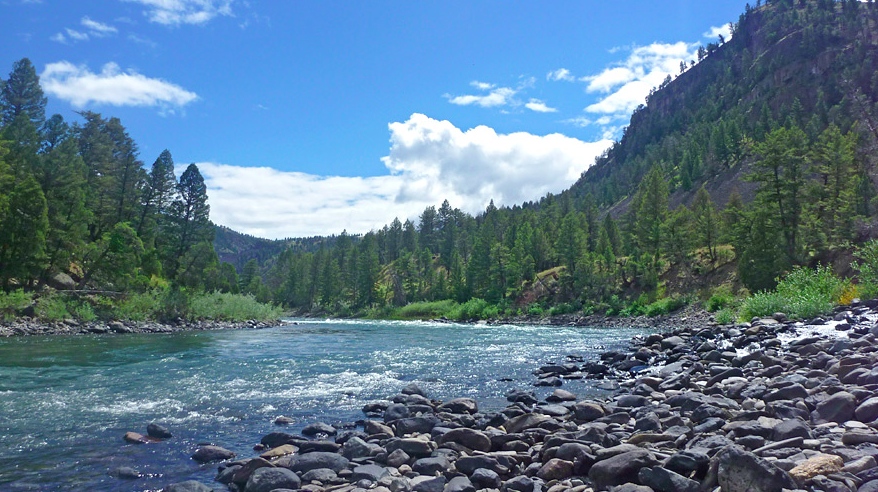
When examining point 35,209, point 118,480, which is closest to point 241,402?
point 118,480

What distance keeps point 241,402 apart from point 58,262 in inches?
1566

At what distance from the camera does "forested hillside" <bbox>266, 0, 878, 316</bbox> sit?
45.0 m

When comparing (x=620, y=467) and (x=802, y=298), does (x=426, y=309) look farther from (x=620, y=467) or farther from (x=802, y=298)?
(x=620, y=467)

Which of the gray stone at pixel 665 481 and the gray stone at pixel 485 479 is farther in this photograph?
the gray stone at pixel 485 479

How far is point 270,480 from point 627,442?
17.6ft

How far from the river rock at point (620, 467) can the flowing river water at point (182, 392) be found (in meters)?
5.77

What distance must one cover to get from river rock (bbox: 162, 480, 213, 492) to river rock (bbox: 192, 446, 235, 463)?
1.51 m

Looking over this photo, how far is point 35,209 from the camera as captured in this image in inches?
1588

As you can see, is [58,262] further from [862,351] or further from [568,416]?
[862,351]

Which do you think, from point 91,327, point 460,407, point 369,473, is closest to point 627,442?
point 369,473

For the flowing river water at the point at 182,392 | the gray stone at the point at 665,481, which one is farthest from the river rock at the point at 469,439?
the flowing river water at the point at 182,392

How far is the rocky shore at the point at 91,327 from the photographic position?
33250mm

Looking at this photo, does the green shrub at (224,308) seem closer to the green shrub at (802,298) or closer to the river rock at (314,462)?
the green shrub at (802,298)

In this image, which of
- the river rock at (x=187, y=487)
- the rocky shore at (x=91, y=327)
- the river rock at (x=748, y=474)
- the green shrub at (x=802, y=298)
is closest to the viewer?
the river rock at (x=748, y=474)
